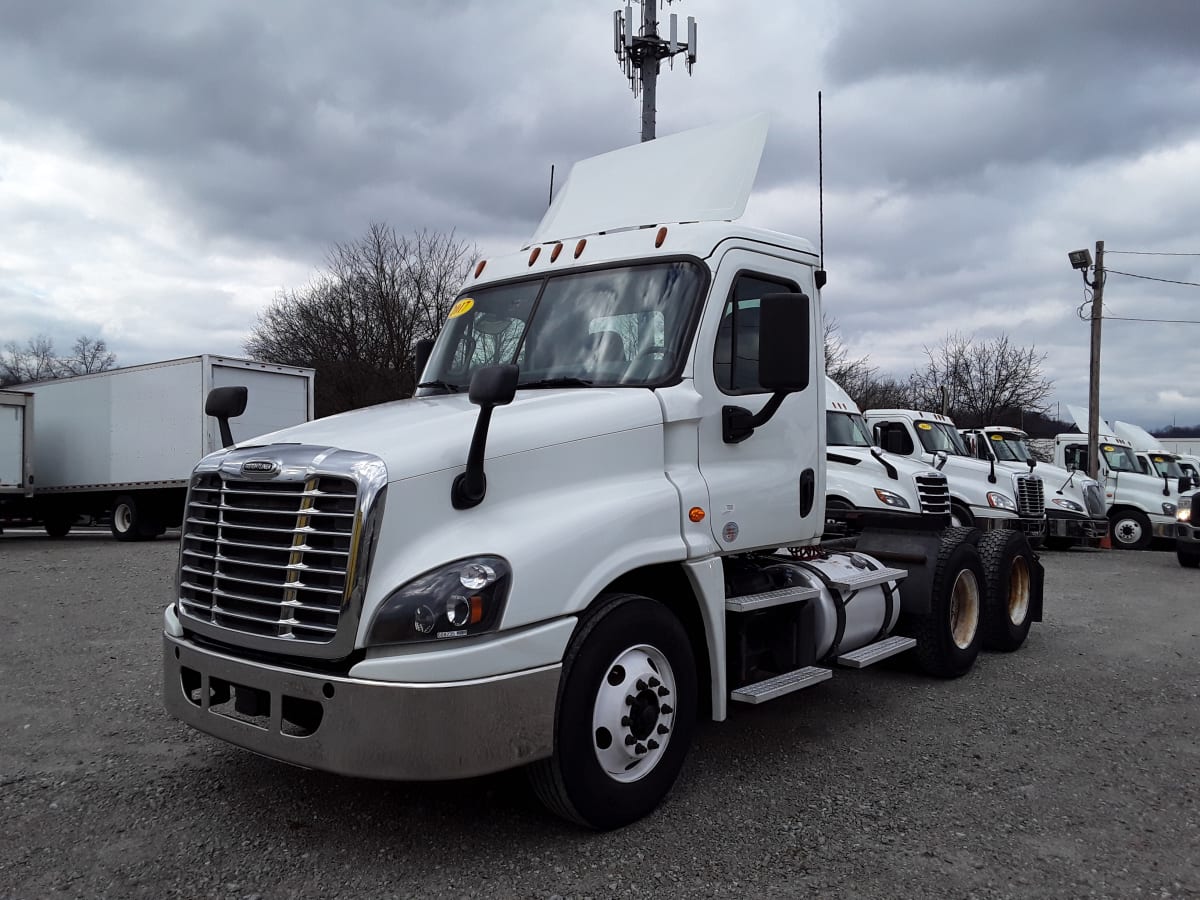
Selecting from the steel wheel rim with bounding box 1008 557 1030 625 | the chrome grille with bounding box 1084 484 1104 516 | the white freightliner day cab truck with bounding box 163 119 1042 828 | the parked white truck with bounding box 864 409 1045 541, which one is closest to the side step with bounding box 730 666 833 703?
the white freightliner day cab truck with bounding box 163 119 1042 828

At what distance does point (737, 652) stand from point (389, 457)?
2163 millimetres

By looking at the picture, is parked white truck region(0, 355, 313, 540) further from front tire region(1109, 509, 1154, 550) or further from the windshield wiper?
front tire region(1109, 509, 1154, 550)

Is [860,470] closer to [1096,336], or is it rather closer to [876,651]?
[876,651]

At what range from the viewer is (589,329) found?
4719 millimetres

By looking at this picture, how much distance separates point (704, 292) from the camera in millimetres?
4613

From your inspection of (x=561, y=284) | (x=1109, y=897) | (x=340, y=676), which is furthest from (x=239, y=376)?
(x=1109, y=897)

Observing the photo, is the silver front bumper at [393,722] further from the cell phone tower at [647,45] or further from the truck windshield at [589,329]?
the cell phone tower at [647,45]

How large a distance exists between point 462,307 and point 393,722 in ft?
8.97

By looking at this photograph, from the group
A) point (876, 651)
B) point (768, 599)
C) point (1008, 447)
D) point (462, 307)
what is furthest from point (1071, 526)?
point (462, 307)

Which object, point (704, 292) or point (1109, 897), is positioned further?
point (704, 292)

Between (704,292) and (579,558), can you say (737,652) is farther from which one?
(704,292)

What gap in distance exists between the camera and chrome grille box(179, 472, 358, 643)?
3.50 metres

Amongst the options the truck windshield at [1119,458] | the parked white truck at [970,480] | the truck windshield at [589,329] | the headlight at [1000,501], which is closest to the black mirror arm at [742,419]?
the truck windshield at [589,329]

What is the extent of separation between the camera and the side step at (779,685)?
14.8 ft
